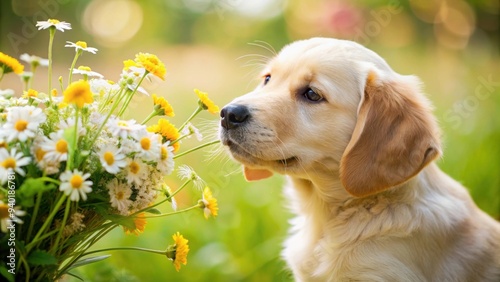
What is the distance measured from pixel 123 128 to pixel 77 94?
145 millimetres

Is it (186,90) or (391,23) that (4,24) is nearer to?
(186,90)

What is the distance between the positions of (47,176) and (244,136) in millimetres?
832

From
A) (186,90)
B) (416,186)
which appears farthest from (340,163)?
(186,90)

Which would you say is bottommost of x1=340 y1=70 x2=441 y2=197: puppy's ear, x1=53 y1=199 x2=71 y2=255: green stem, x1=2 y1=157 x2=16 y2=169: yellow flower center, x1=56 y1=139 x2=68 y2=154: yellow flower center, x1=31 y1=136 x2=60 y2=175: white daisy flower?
x1=340 y1=70 x2=441 y2=197: puppy's ear

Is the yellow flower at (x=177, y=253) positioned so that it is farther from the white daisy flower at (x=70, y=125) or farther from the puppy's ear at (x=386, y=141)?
the puppy's ear at (x=386, y=141)

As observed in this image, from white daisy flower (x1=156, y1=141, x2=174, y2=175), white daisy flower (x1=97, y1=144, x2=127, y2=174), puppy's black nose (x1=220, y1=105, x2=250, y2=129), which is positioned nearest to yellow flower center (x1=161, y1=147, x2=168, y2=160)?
white daisy flower (x1=156, y1=141, x2=174, y2=175)

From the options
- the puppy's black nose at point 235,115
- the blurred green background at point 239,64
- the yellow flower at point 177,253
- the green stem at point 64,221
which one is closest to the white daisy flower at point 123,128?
the green stem at point 64,221

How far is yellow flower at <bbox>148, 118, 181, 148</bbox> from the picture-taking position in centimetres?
177

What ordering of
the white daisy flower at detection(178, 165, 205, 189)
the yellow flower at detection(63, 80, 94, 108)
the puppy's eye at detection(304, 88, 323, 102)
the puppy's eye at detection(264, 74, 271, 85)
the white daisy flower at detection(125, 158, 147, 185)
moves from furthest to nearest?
the puppy's eye at detection(264, 74, 271, 85) < the puppy's eye at detection(304, 88, 323, 102) < the white daisy flower at detection(178, 165, 205, 189) < the white daisy flower at detection(125, 158, 147, 185) < the yellow flower at detection(63, 80, 94, 108)

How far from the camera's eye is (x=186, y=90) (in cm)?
566

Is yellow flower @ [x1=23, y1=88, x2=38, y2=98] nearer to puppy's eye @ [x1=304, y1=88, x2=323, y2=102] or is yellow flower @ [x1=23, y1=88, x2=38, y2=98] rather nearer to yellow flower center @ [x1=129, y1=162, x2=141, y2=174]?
yellow flower center @ [x1=129, y1=162, x2=141, y2=174]

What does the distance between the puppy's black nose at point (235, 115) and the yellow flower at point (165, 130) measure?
0.42m

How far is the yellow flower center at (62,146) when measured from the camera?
4.72 ft

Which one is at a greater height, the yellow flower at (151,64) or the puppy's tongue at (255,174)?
the yellow flower at (151,64)
